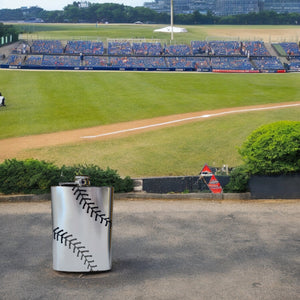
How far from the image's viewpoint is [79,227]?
9008 millimetres

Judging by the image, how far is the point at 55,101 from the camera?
46.5 m

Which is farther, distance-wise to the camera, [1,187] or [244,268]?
[1,187]

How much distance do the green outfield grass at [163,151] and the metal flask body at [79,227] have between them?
12477mm

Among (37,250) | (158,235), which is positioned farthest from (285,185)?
(37,250)

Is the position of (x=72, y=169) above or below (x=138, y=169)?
above

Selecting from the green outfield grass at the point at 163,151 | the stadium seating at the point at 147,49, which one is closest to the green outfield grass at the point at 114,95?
the green outfield grass at the point at 163,151

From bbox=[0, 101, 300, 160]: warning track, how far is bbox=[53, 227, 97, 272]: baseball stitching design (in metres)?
16.8

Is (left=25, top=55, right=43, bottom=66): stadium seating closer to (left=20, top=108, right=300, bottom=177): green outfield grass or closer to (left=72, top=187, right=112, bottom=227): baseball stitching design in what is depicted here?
(left=20, top=108, right=300, bottom=177): green outfield grass

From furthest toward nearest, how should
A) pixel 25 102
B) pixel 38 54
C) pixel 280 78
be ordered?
pixel 38 54 < pixel 280 78 < pixel 25 102

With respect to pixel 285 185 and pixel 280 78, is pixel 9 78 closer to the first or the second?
pixel 280 78

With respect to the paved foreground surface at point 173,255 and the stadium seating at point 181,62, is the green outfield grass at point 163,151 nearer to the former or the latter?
the paved foreground surface at point 173,255

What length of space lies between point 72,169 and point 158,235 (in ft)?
16.4

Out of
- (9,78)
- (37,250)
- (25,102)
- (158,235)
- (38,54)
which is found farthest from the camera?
(38,54)

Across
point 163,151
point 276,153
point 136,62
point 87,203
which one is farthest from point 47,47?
point 87,203
